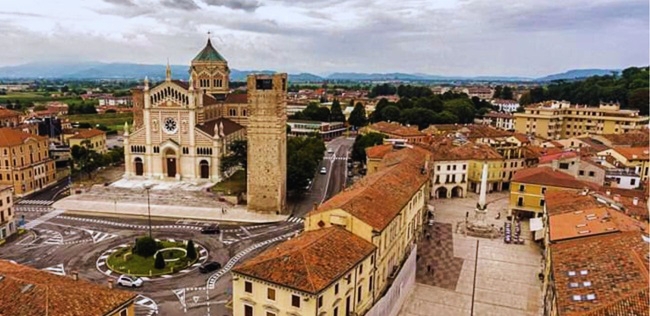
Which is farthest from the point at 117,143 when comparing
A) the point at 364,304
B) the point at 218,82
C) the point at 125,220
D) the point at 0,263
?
the point at 364,304

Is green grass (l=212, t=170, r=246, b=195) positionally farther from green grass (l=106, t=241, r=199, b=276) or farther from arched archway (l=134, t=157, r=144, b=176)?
green grass (l=106, t=241, r=199, b=276)

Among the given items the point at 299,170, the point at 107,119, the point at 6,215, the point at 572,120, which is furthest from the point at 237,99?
the point at 107,119

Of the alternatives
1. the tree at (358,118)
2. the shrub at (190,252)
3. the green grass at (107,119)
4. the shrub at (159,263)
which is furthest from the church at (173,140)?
the green grass at (107,119)

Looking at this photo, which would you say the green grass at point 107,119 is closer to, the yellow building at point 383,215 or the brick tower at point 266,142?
the brick tower at point 266,142

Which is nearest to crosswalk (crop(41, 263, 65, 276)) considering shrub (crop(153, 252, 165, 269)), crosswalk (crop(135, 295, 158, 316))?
shrub (crop(153, 252, 165, 269))

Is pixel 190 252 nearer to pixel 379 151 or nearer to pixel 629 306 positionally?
pixel 629 306

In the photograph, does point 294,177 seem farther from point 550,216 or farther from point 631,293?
point 631,293

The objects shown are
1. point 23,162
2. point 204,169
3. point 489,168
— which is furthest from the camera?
point 204,169
